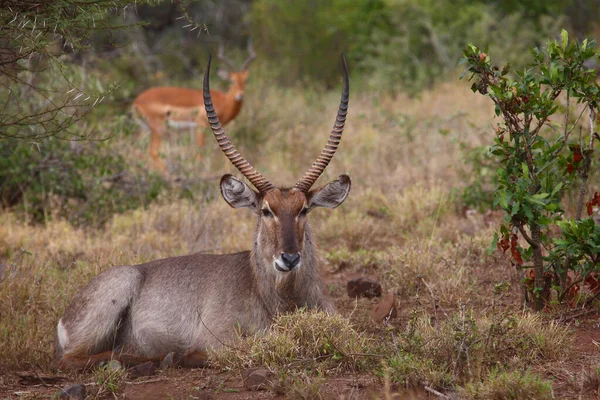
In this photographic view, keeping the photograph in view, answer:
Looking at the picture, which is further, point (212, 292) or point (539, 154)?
point (212, 292)

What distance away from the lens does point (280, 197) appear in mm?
5809

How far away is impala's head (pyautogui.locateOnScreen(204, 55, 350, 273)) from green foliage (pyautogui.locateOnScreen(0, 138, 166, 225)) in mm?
3867

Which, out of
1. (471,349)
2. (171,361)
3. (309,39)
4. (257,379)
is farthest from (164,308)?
(309,39)

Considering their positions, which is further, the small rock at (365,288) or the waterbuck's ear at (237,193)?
the small rock at (365,288)

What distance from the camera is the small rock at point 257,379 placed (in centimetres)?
480

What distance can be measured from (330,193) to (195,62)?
16.6 m

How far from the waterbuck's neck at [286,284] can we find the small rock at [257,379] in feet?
3.10

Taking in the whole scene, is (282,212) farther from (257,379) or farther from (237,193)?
(257,379)

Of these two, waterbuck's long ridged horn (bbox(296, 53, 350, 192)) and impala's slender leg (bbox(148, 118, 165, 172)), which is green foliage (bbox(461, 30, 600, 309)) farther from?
impala's slender leg (bbox(148, 118, 165, 172))

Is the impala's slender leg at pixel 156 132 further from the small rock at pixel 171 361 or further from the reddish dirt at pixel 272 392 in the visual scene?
the reddish dirt at pixel 272 392

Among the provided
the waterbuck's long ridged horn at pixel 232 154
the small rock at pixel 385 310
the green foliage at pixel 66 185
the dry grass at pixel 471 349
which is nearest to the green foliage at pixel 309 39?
the green foliage at pixel 66 185

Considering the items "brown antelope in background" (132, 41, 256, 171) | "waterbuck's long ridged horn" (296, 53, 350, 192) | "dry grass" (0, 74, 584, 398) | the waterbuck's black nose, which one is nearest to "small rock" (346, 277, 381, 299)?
"dry grass" (0, 74, 584, 398)

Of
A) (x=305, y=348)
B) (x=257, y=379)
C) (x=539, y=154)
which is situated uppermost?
(x=539, y=154)

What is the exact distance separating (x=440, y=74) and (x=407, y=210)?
350 inches
